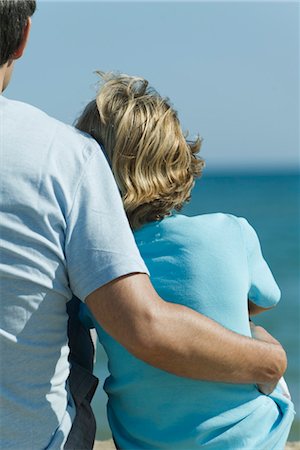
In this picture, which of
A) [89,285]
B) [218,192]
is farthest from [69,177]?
[218,192]

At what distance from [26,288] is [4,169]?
28cm

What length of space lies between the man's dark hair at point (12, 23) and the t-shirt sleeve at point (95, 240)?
35 centimetres

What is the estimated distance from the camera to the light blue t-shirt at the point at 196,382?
2473mm

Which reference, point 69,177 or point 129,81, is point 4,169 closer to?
point 69,177

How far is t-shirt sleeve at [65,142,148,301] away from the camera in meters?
2.14

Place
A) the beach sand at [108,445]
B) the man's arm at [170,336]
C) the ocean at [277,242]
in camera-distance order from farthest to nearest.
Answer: the ocean at [277,242] < the beach sand at [108,445] < the man's arm at [170,336]

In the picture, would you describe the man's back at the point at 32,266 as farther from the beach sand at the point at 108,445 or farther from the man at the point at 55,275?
the beach sand at the point at 108,445

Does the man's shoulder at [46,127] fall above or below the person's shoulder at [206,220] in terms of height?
above

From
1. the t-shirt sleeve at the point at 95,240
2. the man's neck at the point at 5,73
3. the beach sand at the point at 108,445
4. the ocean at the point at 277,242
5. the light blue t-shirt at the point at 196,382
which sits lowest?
the ocean at the point at 277,242

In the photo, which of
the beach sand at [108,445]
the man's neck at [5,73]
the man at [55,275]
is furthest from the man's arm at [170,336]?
the beach sand at [108,445]

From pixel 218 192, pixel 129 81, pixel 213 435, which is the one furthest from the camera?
pixel 218 192

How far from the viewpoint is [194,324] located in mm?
2238

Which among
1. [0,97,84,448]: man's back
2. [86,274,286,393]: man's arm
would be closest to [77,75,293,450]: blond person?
[86,274,286,393]: man's arm

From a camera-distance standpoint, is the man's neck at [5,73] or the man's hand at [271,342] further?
the man's hand at [271,342]
